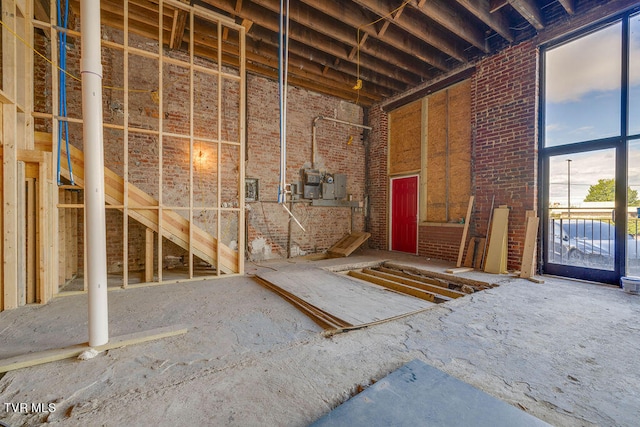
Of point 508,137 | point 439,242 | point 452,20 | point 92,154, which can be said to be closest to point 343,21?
point 452,20

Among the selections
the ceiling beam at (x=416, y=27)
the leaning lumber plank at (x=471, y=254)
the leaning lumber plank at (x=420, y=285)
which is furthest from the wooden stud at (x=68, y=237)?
the leaning lumber plank at (x=471, y=254)

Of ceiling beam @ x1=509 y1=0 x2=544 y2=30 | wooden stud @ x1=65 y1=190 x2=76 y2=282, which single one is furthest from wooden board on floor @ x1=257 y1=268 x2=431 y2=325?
ceiling beam @ x1=509 y1=0 x2=544 y2=30

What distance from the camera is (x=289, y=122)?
6445mm

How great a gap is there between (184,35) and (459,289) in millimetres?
6264

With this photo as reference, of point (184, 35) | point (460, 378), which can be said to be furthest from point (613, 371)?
point (184, 35)

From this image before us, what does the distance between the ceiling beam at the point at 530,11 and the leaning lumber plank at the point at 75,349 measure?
19.3 ft

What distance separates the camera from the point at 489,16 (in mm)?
4355

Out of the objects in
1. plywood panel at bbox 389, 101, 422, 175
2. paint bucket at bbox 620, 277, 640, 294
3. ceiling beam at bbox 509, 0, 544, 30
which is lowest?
paint bucket at bbox 620, 277, 640, 294

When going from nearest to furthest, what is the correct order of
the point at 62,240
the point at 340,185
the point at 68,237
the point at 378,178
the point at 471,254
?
1. the point at 62,240
2. the point at 68,237
3. the point at 471,254
4. the point at 340,185
5. the point at 378,178

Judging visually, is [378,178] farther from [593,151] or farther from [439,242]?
[593,151]

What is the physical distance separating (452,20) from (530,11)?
107cm

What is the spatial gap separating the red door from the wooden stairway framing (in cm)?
417

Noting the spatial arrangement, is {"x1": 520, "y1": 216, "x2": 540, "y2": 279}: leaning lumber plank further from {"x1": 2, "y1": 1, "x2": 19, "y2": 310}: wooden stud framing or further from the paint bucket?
{"x1": 2, "y1": 1, "x2": 19, "y2": 310}: wooden stud framing

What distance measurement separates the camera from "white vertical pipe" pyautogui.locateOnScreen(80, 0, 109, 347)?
1962 millimetres
